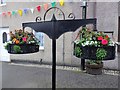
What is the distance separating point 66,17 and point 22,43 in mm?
6579

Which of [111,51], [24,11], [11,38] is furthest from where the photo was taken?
[24,11]

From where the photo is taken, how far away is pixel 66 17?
917 cm

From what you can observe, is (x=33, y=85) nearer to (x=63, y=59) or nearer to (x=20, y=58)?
(x=63, y=59)

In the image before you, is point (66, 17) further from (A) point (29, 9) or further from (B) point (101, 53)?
(B) point (101, 53)

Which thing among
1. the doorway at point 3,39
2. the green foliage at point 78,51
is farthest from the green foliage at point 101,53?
the doorway at point 3,39

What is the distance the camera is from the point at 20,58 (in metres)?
11.3

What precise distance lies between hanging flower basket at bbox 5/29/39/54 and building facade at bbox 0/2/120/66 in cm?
443

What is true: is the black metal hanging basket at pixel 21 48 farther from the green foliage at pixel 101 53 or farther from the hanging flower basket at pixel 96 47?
the green foliage at pixel 101 53

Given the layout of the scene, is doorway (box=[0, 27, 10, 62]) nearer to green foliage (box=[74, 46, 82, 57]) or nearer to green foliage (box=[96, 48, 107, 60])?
green foliage (box=[74, 46, 82, 57])

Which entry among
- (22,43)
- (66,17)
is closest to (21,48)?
(22,43)

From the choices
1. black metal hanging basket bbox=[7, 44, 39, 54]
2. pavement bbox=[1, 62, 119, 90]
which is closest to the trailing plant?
black metal hanging basket bbox=[7, 44, 39, 54]

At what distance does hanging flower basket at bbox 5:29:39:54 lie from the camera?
108 inches

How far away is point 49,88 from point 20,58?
5.79 m

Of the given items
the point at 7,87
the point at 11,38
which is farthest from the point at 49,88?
the point at 11,38
